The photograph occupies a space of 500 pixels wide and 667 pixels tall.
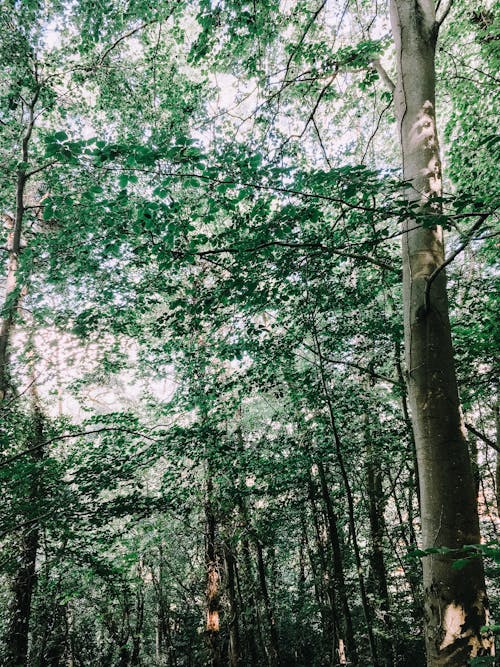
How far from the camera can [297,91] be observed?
602 centimetres

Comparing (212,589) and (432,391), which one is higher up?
(432,391)

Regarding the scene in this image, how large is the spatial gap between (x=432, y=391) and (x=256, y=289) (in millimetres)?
2181

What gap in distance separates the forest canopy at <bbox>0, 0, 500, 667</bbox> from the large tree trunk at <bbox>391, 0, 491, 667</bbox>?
0.02 meters

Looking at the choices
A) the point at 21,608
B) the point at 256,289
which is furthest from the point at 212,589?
the point at 256,289

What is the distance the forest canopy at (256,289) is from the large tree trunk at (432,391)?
16mm

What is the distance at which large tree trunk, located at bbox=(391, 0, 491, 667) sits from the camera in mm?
2264

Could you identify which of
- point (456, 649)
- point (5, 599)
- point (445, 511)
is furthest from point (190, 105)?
point (5, 599)

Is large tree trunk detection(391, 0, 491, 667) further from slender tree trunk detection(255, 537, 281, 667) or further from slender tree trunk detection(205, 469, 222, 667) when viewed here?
slender tree trunk detection(255, 537, 281, 667)

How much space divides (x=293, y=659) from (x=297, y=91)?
16305 millimetres

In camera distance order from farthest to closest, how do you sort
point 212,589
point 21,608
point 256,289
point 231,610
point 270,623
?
point 270,623 < point 21,608 < point 231,610 < point 212,589 < point 256,289

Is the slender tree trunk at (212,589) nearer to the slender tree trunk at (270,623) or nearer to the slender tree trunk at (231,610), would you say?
the slender tree trunk at (231,610)

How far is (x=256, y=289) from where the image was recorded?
4.21 meters

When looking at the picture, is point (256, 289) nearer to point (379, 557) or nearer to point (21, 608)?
point (379, 557)

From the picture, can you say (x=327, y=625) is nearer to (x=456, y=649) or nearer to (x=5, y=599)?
(x=5, y=599)
